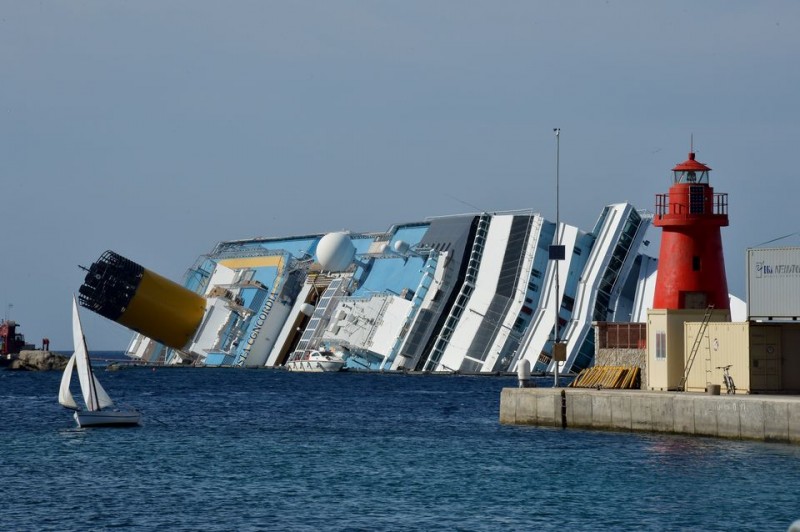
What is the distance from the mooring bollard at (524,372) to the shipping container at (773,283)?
951cm

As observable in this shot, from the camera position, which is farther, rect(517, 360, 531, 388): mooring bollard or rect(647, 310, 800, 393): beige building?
rect(517, 360, 531, 388): mooring bollard

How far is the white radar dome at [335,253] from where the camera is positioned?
109m

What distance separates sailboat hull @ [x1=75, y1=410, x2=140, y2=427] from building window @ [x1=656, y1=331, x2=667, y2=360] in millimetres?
19766

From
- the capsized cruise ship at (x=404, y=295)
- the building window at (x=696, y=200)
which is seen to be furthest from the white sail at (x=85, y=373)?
the capsized cruise ship at (x=404, y=295)

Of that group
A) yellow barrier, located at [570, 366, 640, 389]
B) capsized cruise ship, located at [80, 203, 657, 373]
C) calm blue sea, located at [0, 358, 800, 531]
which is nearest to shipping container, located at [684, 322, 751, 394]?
calm blue sea, located at [0, 358, 800, 531]

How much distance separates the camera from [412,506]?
107 feet

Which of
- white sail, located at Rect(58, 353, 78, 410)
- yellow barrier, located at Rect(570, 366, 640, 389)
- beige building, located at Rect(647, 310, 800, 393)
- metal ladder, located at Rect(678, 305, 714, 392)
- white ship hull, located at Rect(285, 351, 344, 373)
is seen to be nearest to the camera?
beige building, located at Rect(647, 310, 800, 393)

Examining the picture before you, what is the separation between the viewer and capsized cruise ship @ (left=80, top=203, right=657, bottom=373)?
86.5 metres

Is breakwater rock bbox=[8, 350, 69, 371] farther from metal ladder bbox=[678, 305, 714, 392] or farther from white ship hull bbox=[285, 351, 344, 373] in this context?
metal ladder bbox=[678, 305, 714, 392]

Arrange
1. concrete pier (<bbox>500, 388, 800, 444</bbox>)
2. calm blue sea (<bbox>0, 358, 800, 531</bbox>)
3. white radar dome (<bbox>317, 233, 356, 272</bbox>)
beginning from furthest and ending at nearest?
white radar dome (<bbox>317, 233, 356, 272</bbox>) → concrete pier (<bbox>500, 388, 800, 444</bbox>) → calm blue sea (<bbox>0, 358, 800, 531</bbox>)

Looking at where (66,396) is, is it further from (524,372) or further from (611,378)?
(611,378)

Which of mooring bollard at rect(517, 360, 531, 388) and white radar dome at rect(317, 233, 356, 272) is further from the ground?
white radar dome at rect(317, 233, 356, 272)

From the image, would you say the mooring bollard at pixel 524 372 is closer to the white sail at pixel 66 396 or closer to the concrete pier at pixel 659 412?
the concrete pier at pixel 659 412

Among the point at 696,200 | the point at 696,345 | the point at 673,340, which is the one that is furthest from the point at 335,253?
the point at 696,345
